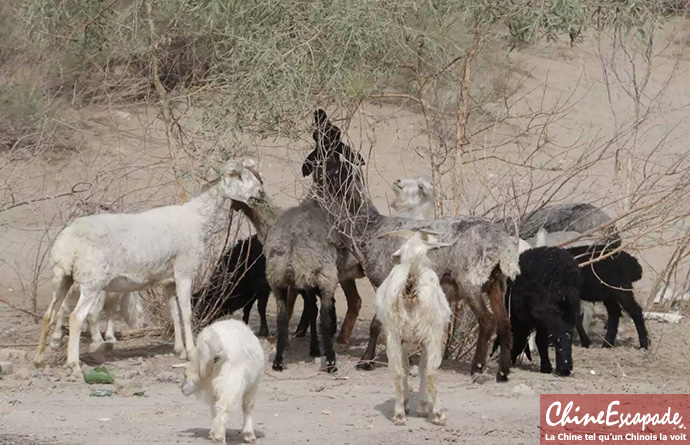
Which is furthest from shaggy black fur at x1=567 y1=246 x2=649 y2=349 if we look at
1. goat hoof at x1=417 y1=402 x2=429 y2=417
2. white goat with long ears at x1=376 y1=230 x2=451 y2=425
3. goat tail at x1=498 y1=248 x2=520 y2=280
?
white goat with long ears at x1=376 y1=230 x2=451 y2=425

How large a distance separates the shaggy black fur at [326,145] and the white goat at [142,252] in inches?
26.0

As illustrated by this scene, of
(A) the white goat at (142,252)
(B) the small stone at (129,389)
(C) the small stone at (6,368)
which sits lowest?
(B) the small stone at (129,389)

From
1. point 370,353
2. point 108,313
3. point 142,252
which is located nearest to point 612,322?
point 370,353

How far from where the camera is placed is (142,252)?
11.6 meters

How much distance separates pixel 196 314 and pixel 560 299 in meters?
3.74

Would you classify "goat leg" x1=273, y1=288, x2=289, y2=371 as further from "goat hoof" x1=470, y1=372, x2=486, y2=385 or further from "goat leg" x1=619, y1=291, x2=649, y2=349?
"goat leg" x1=619, y1=291, x2=649, y2=349

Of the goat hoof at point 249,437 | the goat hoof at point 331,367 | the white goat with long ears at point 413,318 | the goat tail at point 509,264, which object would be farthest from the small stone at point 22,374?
the goat tail at point 509,264

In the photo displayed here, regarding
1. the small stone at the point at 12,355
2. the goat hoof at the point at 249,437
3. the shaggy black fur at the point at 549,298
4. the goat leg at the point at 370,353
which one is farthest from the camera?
the small stone at the point at 12,355

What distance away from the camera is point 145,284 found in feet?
38.7

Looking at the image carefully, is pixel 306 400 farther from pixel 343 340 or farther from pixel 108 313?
pixel 108 313

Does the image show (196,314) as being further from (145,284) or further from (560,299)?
(560,299)

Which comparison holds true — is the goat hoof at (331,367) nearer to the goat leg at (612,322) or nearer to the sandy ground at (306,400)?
the sandy ground at (306,400)

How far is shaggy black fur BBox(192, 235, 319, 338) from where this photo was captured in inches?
517

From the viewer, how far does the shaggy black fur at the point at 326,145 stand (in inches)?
476
